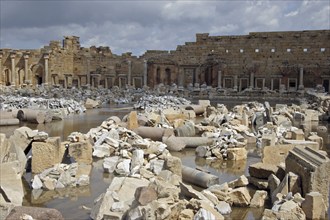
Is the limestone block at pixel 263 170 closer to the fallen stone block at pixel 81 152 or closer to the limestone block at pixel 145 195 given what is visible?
the limestone block at pixel 145 195

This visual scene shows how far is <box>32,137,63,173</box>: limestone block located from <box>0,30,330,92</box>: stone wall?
3202 cm

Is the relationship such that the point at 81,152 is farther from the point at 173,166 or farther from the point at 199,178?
the point at 199,178

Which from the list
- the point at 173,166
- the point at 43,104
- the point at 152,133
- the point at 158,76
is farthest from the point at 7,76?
the point at 173,166

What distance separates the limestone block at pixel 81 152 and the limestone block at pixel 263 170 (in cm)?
426

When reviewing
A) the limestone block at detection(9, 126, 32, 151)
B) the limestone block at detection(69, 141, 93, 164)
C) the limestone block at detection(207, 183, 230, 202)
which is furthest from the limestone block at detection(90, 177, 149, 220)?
the limestone block at detection(9, 126, 32, 151)

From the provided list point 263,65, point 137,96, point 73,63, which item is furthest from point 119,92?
point 263,65

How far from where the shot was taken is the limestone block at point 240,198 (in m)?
6.83

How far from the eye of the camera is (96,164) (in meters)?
9.91

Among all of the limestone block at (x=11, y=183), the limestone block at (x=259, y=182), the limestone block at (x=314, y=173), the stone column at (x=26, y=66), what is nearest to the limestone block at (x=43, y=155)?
the limestone block at (x=11, y=183)

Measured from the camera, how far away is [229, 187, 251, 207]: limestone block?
6.83 meters

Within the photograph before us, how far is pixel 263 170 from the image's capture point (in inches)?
323

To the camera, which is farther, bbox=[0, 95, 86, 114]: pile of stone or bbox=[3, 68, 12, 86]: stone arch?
bbox=[3, 68, 12, 86]: stone arch

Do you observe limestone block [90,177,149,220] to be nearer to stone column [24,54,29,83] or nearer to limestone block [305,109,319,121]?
limestone block [305,109,319,121]

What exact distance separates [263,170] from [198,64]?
36926 mm
